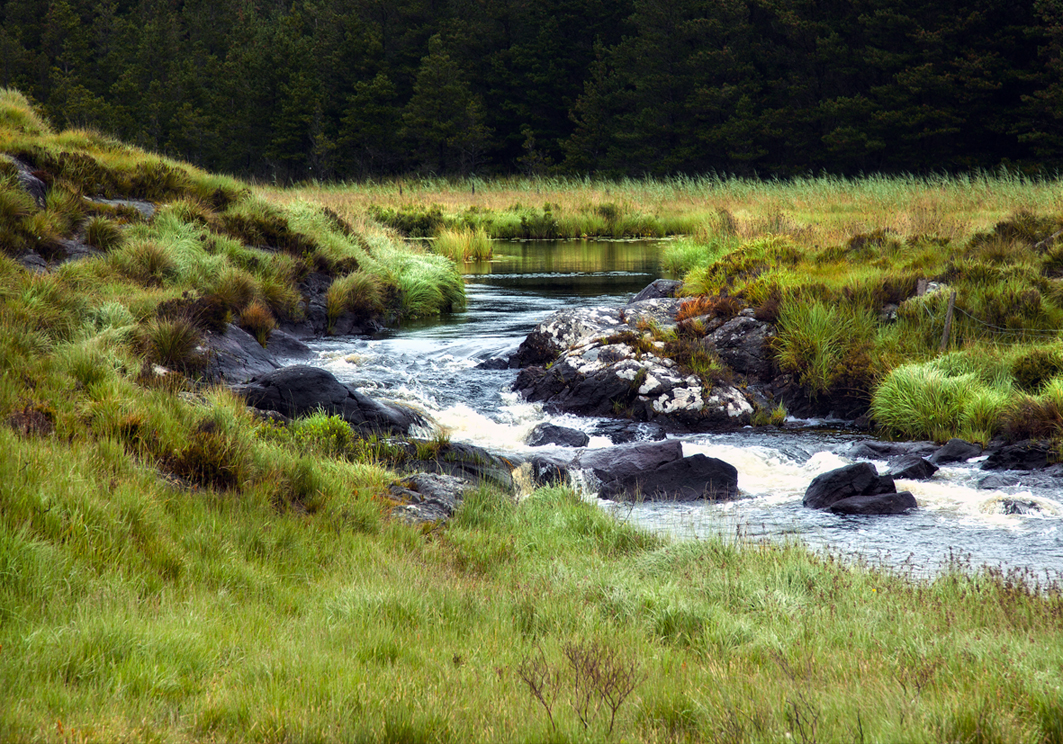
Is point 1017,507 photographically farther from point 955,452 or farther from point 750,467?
point 750,467

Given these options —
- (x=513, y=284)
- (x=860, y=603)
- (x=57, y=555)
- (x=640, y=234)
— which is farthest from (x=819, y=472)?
(x=640, y=234)

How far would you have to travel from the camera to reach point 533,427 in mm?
10773

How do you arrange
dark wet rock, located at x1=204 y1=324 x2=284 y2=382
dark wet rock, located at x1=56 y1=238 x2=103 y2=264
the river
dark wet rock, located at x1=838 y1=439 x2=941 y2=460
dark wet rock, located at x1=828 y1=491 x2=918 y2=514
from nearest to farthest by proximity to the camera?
the river
dark wet rock, located at x1=828 y1=491 x2=918 y2=514
dark wet rock, located at x1=838 y1=439 x2=941 y2=460
dark wet rock, located at x1=204 y1=324 x2=284 y2=382
dark wet rock, located at x1=56 y1=238 x2=103 y2=264

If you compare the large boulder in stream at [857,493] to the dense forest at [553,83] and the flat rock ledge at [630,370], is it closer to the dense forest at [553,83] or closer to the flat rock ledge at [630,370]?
the flat rock ledge at [630,370]

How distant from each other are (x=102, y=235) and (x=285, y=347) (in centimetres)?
355

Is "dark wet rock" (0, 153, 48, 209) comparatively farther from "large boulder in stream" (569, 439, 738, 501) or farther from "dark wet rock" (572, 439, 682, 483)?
"large boulder in stream" (569, 439, 738, 501)

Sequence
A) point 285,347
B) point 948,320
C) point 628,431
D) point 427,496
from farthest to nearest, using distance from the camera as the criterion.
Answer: point 285,347
point 948,320
point 628,431
point 427,496

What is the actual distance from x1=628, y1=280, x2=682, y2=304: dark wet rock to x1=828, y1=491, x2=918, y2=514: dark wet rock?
9207 millimetres

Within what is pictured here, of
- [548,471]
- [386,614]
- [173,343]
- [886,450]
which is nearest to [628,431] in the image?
[548,471]

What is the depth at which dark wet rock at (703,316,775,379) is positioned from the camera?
12609 mm

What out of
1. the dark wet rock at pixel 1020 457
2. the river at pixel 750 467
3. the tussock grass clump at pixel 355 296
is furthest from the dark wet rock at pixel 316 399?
the tussock grass clump at pixel 355 296

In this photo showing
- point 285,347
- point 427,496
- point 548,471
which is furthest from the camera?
point 285,347

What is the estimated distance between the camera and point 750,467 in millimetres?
9320

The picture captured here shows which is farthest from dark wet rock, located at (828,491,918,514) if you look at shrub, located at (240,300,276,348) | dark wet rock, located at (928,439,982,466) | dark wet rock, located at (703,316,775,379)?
shrub, located at (240,300,276,348)
